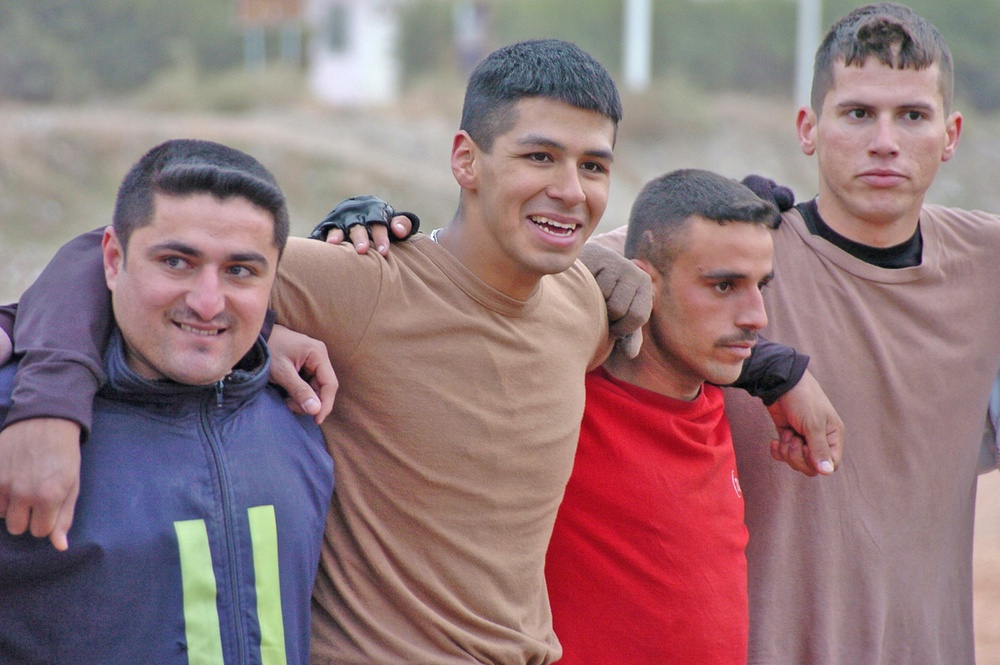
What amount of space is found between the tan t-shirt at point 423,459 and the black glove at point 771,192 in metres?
1.04

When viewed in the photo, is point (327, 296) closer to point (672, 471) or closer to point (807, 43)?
point (672, 471)

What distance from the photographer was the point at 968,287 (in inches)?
133

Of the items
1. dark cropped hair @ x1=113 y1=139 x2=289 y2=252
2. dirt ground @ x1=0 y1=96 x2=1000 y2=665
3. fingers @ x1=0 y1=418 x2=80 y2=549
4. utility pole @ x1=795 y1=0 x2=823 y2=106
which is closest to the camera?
fingers @ x1=0 y1=418 x2=80 y2=549

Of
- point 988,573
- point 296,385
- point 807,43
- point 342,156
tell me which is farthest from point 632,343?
point 807,43

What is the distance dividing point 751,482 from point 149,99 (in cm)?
2625

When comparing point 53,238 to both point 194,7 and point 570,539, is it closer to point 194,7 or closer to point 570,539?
point 570,539

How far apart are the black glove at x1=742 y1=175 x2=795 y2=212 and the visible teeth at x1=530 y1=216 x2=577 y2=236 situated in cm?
91

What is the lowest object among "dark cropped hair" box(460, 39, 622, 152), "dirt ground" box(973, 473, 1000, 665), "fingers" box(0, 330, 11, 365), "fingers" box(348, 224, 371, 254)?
"dirt ground" box(973, 473, 1000, 665)

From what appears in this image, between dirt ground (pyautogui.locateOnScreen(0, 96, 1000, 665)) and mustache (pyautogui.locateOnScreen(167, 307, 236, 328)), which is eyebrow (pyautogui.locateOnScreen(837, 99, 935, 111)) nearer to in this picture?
mustache (pyautogui.locateOnScreen(167, 307, 236, 328))

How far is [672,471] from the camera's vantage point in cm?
287

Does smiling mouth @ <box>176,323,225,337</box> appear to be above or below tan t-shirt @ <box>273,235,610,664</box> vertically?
above

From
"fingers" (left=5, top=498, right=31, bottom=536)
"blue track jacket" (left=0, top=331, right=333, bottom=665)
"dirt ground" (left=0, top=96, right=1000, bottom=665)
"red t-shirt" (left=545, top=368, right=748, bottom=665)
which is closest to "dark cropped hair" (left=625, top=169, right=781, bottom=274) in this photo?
"red t-shirt" (left=545, top=368, right=748, bottom=665)

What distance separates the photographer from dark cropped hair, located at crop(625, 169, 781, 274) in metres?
2.96

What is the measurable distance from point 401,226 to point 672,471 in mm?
889
